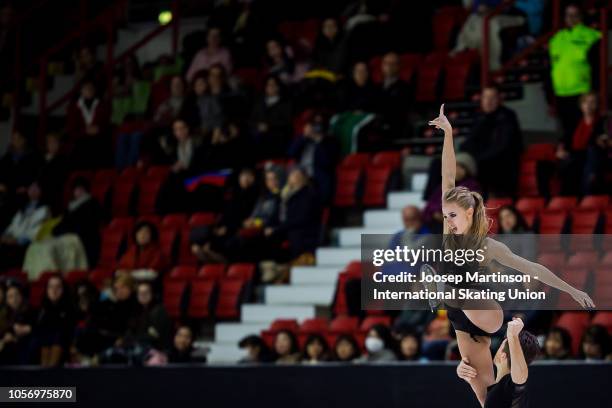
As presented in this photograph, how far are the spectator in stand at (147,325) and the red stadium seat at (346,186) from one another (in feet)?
7.17

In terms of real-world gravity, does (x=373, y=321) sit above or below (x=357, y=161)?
below

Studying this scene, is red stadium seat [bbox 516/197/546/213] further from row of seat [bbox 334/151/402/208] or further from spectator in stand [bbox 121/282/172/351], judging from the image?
spectator in stand [bbox 121/282/172/351]

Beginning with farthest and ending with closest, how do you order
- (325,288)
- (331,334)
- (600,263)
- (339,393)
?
(325,288) < (331,334) < (339,393) < (600,263)

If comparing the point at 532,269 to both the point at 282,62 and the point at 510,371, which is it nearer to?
the point at 510,371

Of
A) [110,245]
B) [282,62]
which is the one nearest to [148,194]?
[110,245]

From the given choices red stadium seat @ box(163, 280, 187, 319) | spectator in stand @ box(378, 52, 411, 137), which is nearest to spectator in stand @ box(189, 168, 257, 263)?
red stadium seat @ box(163, 280, 187, 319)

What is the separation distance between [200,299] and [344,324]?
1.95 m

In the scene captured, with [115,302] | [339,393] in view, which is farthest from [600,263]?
[115,302]

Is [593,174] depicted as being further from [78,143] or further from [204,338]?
[78,143]

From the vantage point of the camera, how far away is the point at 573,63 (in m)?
14.3

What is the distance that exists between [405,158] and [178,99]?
11.9 ft

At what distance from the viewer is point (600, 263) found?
266 inches

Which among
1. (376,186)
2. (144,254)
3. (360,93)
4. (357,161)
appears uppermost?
(360,93)

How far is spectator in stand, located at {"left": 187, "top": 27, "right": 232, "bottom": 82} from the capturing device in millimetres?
17812
